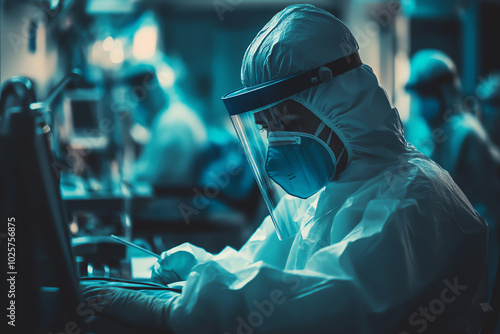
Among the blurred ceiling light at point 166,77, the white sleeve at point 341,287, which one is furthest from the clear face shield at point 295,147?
the blurred ceiling light at point 166,77

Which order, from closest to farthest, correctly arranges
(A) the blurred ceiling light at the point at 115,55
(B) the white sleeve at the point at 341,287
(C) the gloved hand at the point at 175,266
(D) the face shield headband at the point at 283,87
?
(B) the white sleeve at the point at 341,287 → (D) the face shield headband at the point at 283,87 → (C) the gloved hand at the point at 175,266 → (A) the blurred ceiling light at the point at 115,55

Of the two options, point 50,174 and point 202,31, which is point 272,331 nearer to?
point 50,174

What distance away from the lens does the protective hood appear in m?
1.12

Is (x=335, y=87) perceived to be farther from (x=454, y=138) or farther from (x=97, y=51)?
(x=97, y=51)

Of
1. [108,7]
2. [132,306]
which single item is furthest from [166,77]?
[132,306]

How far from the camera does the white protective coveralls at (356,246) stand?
0.92 meters

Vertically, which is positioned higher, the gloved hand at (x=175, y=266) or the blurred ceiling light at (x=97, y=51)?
the blurred ceiling light at (x=97, y=51)

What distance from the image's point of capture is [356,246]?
936mm

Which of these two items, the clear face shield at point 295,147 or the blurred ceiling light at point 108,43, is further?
the blurred ceiling light at point 108,43

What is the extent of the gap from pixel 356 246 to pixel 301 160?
0.28m

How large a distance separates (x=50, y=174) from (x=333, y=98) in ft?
1.79

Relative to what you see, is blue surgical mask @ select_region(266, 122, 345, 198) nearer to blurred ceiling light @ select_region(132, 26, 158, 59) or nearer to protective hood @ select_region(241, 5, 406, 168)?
protective hood @ select_region(241, 5, 406, 168)

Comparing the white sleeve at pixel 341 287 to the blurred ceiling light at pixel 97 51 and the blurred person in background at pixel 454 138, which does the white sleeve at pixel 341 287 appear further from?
the blurred ceiling light at pixel 97 51

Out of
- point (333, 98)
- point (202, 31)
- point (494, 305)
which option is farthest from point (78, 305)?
point (202, 31)
